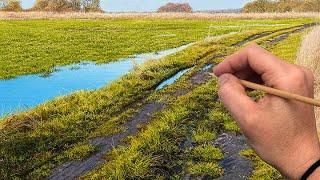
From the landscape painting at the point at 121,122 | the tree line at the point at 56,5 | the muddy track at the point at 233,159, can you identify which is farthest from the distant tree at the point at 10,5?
the muddy track at the point at 233,159

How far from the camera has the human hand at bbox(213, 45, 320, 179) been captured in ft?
5.17

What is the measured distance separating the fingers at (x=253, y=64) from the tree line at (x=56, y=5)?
359 feet

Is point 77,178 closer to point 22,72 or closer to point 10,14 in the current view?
point 22,72

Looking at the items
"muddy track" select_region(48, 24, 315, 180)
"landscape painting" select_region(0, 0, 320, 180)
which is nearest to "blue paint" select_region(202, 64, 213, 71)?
"landscape painting" select_region(0, 0, 320, 180)

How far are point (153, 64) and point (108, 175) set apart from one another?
1194cm

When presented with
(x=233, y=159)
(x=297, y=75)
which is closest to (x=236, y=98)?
(x=297, y=75)

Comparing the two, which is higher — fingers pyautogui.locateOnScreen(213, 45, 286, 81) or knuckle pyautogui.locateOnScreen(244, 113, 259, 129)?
fingers pyautogui.locateOnScreen(213, 45, 286, 81)

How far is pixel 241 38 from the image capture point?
35000mm

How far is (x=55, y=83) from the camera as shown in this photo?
18.0 metres

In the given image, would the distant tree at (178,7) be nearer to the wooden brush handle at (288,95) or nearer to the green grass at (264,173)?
the green grass at (264,173)

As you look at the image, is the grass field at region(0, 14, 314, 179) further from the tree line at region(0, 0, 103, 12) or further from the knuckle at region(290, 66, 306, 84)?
the tree line at region(0, 0, 103, 12)

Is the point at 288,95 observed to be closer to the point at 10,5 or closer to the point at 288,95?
the point at 288,95

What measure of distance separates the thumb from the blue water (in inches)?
446

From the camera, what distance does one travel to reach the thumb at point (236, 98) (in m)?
1.65
